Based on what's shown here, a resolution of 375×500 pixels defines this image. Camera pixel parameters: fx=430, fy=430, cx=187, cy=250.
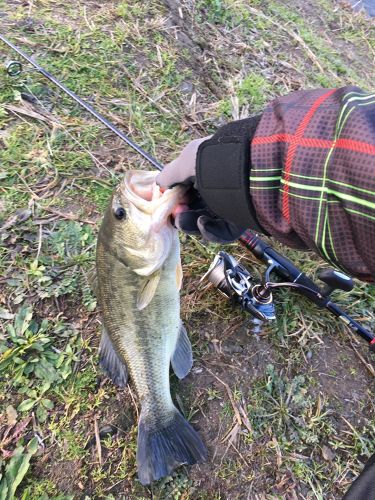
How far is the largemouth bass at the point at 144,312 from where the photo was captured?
2.38 m

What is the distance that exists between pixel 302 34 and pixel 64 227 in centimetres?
464

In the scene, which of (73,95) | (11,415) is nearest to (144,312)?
(11,415)

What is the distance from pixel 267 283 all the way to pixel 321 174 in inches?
55.7

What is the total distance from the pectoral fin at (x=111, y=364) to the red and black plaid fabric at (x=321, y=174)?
4.26 ft

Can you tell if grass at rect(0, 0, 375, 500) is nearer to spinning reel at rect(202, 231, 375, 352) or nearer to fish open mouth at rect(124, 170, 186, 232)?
spinning reel at rect(202, 231, 375, 352)

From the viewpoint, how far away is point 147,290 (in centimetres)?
249

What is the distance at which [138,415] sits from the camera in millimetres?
2693

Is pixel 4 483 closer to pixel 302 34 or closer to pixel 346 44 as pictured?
pixel 302 34

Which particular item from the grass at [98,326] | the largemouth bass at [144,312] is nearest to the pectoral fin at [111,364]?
the largemouth bass at [144,312]

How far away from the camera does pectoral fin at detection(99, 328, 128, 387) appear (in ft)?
8.59

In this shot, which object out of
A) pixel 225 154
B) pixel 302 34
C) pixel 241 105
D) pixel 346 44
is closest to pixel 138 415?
pixel 225 154

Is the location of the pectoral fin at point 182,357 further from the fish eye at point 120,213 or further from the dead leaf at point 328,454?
the dead leaf at point 328,454

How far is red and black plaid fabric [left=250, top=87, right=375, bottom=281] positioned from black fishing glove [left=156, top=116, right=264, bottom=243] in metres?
0.05

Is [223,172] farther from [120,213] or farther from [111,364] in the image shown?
[111,364]
